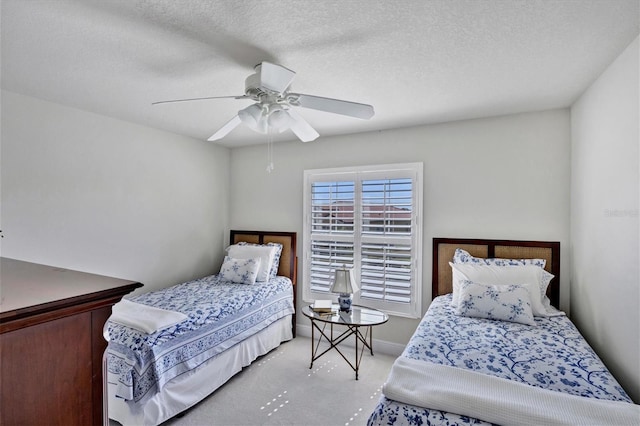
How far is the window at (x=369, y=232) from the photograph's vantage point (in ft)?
10.9

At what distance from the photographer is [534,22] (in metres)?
1.57

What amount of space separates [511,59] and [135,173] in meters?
3.41

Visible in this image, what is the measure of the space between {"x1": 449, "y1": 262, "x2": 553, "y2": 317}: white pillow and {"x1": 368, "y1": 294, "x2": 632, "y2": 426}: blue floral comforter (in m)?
0.16

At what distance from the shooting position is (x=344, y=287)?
3057 mm

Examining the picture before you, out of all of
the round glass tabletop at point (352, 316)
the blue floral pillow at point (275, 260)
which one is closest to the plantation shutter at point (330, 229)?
the blue floral pillow at point (275, 260)

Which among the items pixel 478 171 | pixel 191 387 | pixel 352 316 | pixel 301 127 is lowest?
pixel 191 387

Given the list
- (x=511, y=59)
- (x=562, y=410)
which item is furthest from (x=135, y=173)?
(x=562, y=410)

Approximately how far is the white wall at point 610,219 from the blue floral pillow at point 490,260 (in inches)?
10.9

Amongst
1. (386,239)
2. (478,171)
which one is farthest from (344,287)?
(478,171)

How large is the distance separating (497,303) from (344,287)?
129 cm

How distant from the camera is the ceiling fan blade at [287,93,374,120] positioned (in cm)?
201

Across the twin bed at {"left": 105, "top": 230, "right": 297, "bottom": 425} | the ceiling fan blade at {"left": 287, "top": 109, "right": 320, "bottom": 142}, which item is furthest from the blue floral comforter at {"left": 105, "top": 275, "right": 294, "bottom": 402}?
the ceiling fan blade at {"left": 287, "top": 109, "right": 320, "bottom": 142}

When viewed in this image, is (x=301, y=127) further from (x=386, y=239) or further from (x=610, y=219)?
(x=610, y=219)

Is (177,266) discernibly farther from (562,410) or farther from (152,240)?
(562,410)
